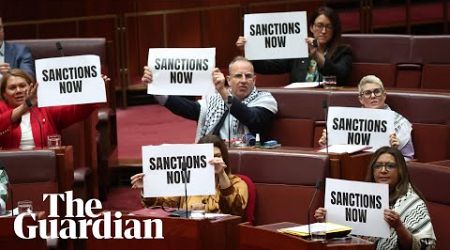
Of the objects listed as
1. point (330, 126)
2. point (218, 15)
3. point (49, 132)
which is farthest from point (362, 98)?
point (218, 15)

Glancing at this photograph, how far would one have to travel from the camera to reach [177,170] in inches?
183

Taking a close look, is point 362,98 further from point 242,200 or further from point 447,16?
point 447,16

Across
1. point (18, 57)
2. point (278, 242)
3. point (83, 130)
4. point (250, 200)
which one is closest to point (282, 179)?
point (250, 200)

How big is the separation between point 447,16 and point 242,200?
472 cm

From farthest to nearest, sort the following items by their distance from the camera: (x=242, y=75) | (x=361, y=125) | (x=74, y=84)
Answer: (x=242, y=75) < (x=74, y=84) < (x=361, y=125)

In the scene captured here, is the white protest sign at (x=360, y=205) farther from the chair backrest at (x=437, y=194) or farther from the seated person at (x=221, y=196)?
the seated person at (x=221, y=196)

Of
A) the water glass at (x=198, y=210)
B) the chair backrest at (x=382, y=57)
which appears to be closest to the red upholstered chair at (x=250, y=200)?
the water glass at (x=198, y=210)

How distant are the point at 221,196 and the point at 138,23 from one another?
13.1ft

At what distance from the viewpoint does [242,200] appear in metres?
4.86

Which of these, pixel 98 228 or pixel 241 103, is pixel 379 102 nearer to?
pixel 241 103

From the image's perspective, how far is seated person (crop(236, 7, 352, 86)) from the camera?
6.33 metres

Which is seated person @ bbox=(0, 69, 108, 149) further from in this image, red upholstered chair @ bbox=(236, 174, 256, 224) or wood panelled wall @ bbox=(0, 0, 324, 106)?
wood panelled wall @ bbox=(0, 0, 324, 106)

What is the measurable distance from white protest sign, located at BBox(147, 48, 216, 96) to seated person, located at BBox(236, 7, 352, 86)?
2.94 ft

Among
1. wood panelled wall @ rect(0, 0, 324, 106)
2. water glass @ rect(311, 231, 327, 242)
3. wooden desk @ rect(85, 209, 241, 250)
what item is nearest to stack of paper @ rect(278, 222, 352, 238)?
water glass @ rect(311, 231, 327, 242)
